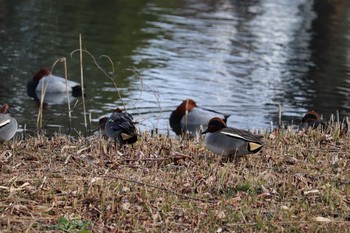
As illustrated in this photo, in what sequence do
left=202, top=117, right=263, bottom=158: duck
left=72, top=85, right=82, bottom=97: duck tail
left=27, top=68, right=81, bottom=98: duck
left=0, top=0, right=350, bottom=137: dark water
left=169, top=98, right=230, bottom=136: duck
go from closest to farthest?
left=202, top=117, right=263, bottom=158: duck
left=169, top=98, right=230, bottom=136: duck
left=0, top=0, right=350, bottom=137: dark water
left=27, top=68, right=81, bottom=98: duck
left=72, top=85, right=82, bottom=97: duck tail

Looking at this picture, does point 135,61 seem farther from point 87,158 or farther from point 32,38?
point 87,158

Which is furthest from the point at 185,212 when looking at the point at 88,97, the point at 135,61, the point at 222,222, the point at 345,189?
the point at 135,61

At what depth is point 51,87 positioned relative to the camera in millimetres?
16469

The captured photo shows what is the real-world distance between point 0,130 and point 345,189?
324cm

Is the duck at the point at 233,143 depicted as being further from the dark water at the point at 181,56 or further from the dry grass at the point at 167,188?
the dark water at the point at 181,56

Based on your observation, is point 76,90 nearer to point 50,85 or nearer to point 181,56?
point 50,85

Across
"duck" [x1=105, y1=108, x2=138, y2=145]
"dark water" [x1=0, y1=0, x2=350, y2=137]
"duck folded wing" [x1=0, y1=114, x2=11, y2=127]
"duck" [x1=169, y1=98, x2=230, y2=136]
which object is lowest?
"dark water" [x1=0, y1=0, x2=350, y2=137]

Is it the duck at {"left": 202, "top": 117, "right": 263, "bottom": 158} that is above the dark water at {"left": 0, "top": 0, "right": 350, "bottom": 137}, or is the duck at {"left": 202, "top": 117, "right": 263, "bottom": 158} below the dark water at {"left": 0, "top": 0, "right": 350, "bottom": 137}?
above

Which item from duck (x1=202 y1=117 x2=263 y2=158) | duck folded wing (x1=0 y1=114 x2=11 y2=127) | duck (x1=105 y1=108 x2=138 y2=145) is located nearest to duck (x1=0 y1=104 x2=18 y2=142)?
duck folded wing (x1=0 y1=114 x2=11 y2=127)

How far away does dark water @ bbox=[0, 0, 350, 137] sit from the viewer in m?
14.9

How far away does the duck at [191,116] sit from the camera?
13494 mm

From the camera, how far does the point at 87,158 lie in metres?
6.84

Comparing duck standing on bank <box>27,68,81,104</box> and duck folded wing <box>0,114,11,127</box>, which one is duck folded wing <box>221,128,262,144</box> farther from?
duck standing on bank <box>27,68,81,104</box>

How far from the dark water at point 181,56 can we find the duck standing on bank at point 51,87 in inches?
10.6
